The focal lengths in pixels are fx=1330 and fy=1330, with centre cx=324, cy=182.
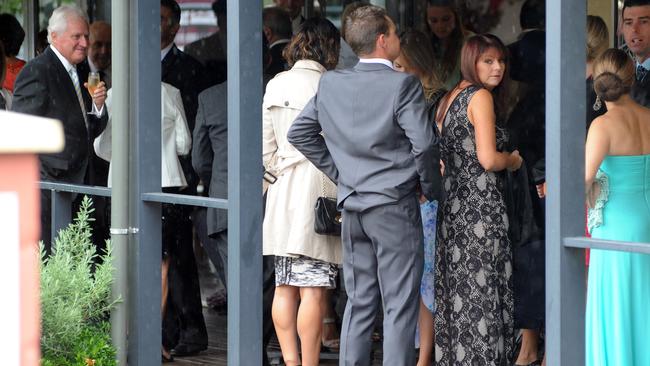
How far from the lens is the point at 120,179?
6016mm

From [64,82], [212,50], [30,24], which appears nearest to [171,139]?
[64,82]

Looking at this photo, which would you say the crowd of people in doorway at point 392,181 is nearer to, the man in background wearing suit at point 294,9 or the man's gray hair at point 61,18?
the man's gray hair at point 61,18

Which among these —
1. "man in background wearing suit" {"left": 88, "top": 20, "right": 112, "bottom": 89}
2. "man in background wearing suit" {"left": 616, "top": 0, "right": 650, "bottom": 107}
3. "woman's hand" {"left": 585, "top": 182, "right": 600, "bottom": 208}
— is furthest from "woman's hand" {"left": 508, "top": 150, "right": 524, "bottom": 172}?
"man in background wearing suit" {"left": 88, "top": 20, "right": 112, "bottom": 89}

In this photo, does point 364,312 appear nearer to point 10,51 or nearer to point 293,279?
point 293,279

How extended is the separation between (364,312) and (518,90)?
2.28m

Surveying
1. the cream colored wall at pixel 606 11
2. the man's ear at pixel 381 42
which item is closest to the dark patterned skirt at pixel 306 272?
the man's ear at pixel 381 42

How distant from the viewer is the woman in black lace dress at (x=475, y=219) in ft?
18.5

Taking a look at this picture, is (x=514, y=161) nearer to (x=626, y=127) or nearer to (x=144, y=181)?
(x=626, y=127)

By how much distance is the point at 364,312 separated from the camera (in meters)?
5.55

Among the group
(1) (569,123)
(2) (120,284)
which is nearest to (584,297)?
(1) (569,123)

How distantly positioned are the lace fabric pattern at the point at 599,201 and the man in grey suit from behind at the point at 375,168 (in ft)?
2.14

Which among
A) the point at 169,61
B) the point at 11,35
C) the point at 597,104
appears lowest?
the point at 597,104

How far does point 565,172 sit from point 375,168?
131cm

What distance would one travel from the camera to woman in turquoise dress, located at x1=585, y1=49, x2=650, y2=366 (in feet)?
17.0
